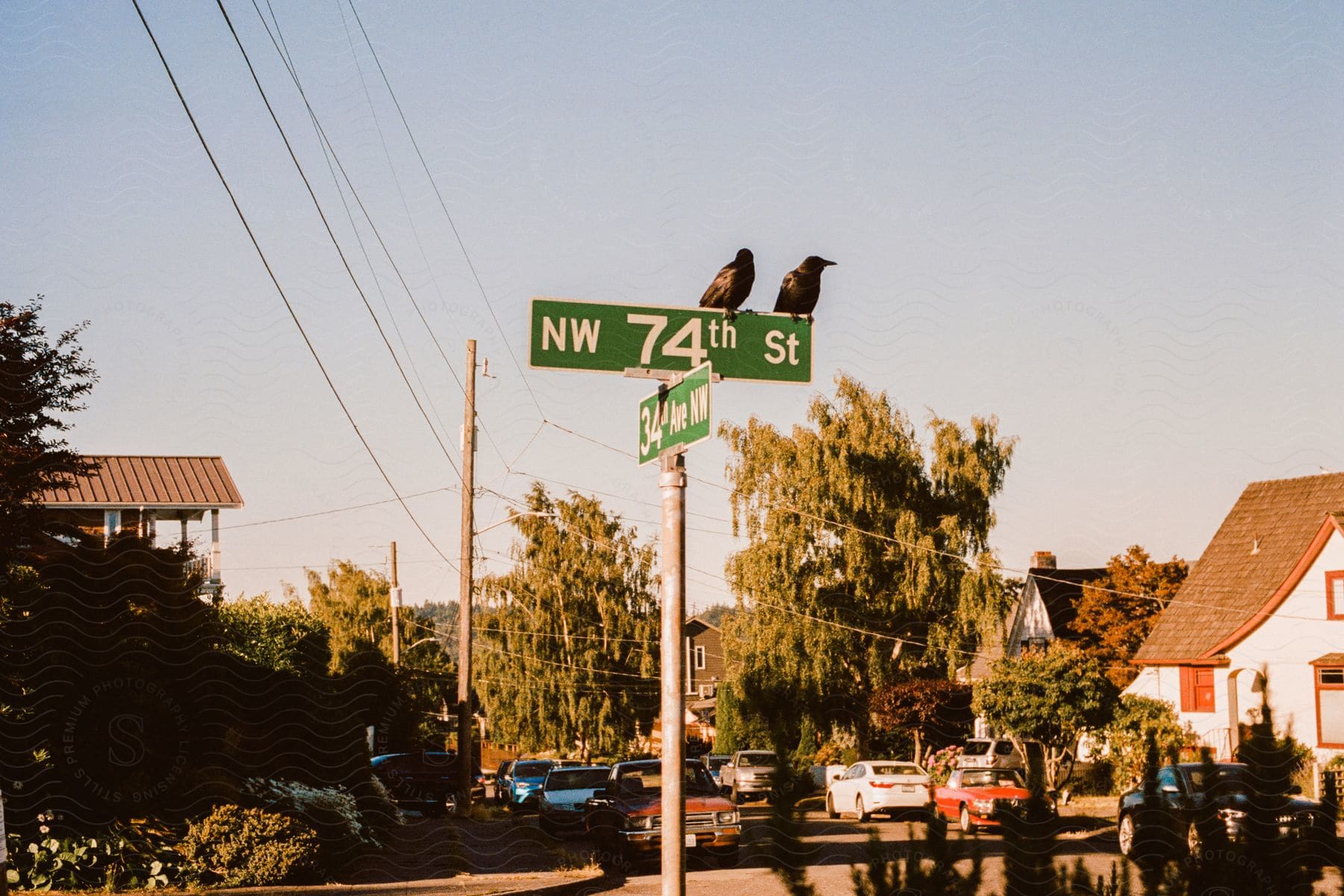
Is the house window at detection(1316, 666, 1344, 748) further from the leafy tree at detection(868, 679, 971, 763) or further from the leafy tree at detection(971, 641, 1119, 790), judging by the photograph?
the leafy tree at detection(868, 679, 971, 763)

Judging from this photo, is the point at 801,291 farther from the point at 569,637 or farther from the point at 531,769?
the point at 569,637

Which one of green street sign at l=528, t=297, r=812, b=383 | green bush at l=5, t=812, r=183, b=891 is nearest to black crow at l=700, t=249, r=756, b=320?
green street sign at l=528, t=297, r=812, b=383

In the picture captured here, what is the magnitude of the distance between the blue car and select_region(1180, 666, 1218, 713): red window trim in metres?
17.9

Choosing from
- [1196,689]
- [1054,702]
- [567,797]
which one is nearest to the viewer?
[567,797]

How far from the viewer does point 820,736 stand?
4622cm

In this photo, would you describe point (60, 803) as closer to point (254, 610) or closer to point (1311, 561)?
point (254, 610)

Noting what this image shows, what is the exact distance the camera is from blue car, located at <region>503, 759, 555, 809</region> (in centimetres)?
3525

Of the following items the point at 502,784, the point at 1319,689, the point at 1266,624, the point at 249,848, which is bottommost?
the point at 502,784

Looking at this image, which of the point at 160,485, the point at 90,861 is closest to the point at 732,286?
the point at 90,861

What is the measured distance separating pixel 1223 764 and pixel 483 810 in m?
31.0

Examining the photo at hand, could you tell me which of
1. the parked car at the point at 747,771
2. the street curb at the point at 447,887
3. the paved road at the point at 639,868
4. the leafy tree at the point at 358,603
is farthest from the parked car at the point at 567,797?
the leafy tree at the point at 358,603

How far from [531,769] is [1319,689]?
69.2 ft

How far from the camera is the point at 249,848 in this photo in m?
16.6

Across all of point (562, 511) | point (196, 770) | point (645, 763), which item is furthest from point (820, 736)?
point (196, 770)
